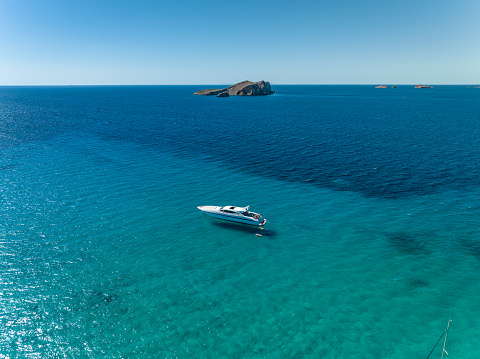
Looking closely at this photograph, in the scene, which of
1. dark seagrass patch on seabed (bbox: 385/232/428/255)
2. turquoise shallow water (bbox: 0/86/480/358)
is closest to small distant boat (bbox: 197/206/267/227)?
turquoise shallow water (bbox: 0/86/480/358)

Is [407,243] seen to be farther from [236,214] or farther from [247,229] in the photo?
[236,214]


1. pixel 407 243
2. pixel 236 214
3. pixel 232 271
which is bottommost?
pixel 232 271

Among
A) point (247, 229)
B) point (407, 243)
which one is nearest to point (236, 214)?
point (247, 229)

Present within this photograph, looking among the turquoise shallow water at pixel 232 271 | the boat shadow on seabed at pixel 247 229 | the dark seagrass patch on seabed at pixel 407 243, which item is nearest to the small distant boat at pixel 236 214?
the boat shadow on seabed at pixel 247 229

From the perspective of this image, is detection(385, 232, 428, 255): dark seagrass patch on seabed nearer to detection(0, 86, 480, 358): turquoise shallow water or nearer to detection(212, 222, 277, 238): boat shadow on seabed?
detection(0, 86, 480, 358): turquoise shallow water

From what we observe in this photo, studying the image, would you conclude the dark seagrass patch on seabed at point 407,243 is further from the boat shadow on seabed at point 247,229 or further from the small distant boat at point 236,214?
the small distant boat at point 236,214

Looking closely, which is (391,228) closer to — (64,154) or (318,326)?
(318,326)
